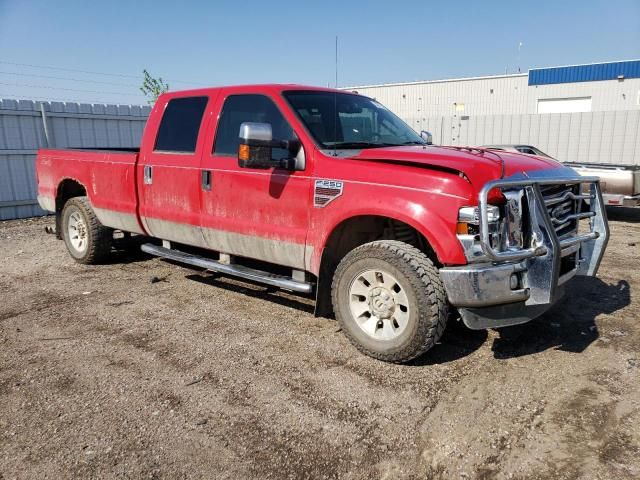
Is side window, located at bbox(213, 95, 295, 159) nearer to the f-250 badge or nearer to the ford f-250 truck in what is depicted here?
the ford f-250 truck

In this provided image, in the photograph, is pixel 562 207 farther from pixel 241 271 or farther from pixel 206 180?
pixel 206 180

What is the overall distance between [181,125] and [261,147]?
5.36 ft

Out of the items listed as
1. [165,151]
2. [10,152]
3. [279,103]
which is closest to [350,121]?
[279,103]

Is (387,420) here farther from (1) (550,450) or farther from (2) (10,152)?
(2) (10,152)

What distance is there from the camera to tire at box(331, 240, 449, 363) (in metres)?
3.49

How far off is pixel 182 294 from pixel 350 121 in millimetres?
2578

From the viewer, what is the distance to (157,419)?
3.05 meters

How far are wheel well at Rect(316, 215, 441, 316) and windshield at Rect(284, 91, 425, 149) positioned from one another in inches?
26.8

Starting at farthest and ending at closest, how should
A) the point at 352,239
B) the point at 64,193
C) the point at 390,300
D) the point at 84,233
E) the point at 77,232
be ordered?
the point at 64,193
the point at 77,232
the point at 84,233
the point at 352,239
the point at 390,300

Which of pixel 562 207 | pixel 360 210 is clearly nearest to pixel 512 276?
pixel 562 207

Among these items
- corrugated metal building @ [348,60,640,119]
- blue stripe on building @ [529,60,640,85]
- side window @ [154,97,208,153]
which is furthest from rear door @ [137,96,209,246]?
blue stripe on building @ [529,60,640,85]

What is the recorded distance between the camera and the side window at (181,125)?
5.11 meters

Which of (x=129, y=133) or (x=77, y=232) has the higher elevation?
(x=129, y=133)

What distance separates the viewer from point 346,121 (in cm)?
457
